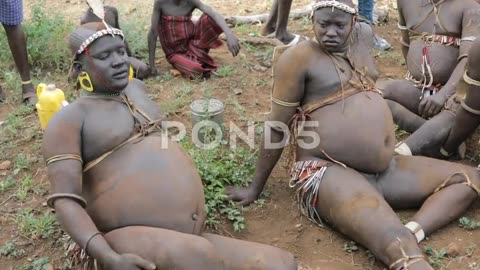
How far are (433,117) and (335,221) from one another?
3.87 feet

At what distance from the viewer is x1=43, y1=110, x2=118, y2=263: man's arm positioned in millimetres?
2523

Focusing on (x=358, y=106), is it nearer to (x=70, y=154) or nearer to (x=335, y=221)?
(x=335, y=221)

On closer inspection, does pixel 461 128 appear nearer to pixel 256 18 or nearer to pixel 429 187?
pixel 429 187

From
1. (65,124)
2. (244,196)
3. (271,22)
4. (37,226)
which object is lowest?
(37,226)

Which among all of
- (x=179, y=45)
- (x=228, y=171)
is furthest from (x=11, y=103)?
(x=228, y=171)

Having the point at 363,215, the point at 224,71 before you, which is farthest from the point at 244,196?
the point at 224,71

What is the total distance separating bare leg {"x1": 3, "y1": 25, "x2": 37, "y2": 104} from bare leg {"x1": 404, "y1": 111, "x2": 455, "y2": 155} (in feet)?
9.09

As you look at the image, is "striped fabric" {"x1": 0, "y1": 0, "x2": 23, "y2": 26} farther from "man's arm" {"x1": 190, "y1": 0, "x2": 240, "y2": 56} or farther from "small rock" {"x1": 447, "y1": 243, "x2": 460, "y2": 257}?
"small rock" {"x1": 447, "y1": 243, "x2": 460, "y2": 257}

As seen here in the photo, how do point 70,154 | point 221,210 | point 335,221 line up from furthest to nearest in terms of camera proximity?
point 221,210 < point 335,221 < point 70,154

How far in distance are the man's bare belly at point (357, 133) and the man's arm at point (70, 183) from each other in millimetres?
1298

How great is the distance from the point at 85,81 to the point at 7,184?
1336 mm

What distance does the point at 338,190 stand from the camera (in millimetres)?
3213

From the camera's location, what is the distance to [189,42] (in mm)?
5219

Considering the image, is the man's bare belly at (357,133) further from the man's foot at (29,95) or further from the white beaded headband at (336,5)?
the man's foot at (29,95)
